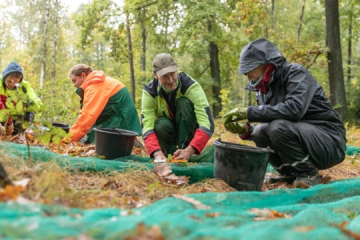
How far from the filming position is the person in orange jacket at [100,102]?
14.9 feet

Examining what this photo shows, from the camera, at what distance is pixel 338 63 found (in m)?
9.26

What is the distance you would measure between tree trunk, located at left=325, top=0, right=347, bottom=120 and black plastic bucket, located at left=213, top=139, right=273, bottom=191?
7.47 m

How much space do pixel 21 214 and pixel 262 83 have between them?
2.44 m

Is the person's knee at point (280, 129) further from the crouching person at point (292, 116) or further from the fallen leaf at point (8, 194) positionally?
the fallen leaf at point (8, 194)

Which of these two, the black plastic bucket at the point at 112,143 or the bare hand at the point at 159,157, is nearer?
the bare hand at the point at 159,157

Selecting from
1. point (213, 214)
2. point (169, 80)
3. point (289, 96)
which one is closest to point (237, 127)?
point (289, 96)

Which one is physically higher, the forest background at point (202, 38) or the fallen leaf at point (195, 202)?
the forest background at point (202, 38)

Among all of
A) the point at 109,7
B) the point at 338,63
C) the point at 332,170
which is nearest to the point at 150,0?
the point at 109,7

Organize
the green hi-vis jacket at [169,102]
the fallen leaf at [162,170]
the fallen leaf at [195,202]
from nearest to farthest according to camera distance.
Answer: the fallen leaf at [195,202] → the fallen leaf at [162,170] → the green hi-vis jacket at [169,102]

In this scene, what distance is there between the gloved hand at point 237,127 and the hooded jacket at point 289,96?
25 centimetres

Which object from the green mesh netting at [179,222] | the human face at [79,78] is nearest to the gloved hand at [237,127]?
the green mesh netting at [179,222]

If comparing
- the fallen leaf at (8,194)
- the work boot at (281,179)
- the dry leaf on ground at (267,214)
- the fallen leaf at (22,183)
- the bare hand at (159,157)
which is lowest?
the work boot at (281,179)

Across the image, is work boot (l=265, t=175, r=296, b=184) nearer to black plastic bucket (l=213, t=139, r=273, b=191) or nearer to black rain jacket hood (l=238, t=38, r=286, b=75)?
black plastic bucket (l=213, t=139, r=273, b=191)

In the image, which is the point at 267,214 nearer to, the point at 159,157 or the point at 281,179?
the point at 281,179
